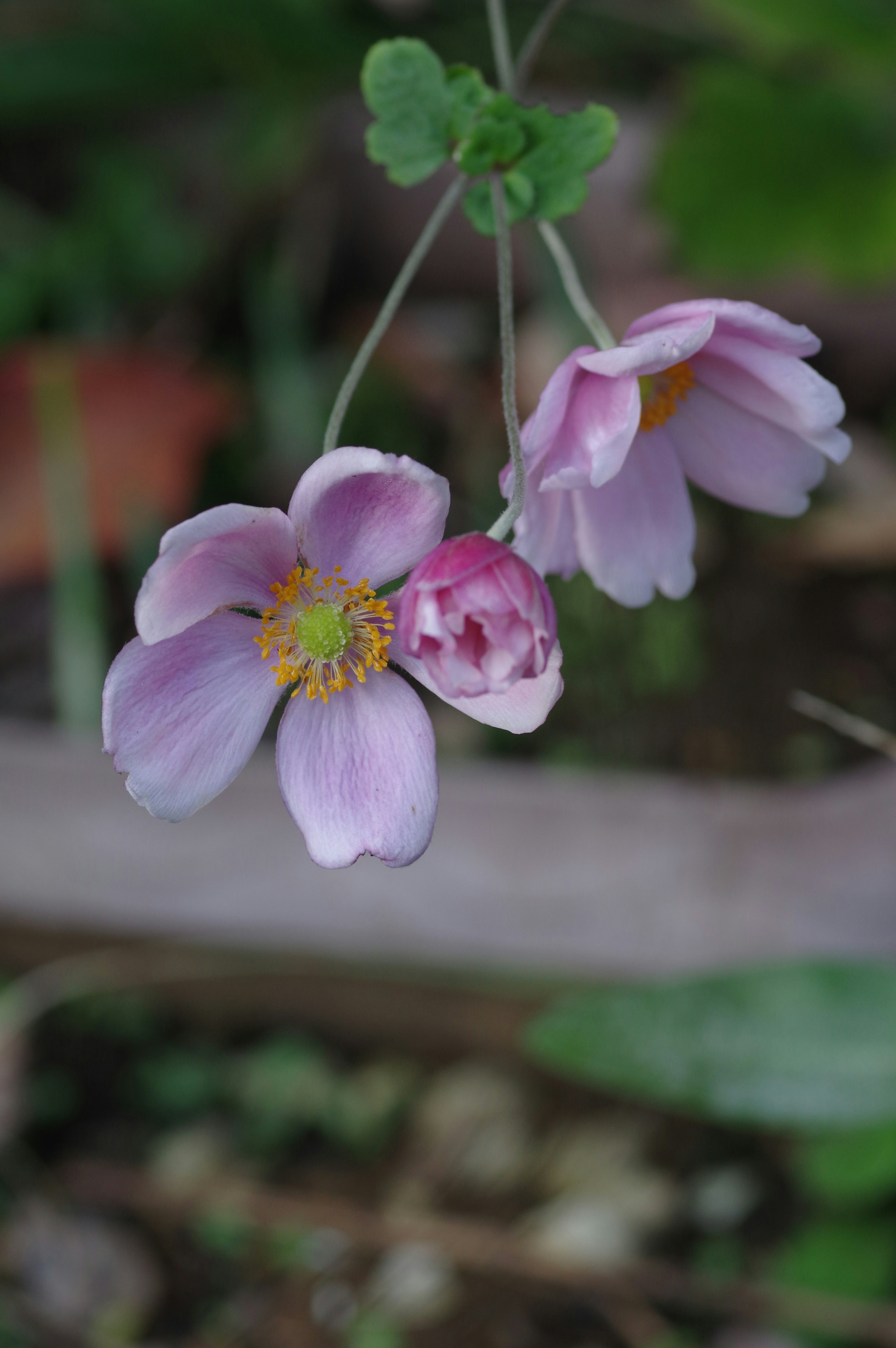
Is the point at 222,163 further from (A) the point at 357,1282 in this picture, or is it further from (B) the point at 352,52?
(A) the point at 357,1282

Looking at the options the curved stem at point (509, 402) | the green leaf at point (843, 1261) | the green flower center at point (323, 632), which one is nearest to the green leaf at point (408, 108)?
the curved stem at point (509, 402)

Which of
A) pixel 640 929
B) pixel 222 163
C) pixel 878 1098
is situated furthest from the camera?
pixel 222 163

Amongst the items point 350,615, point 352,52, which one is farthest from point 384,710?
point 352,52

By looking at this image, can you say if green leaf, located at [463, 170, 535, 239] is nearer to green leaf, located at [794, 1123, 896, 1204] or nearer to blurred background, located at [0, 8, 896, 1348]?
blurred background, located at [0, 8, 896, 1348]

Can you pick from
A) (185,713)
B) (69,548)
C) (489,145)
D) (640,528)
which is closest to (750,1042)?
(640,528)

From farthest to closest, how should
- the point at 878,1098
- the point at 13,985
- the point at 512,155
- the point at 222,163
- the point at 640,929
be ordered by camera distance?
the point at 222,163 < the point at 13,985 < the point at 640,929 < the point at 878,1098 < the point at 512,155
